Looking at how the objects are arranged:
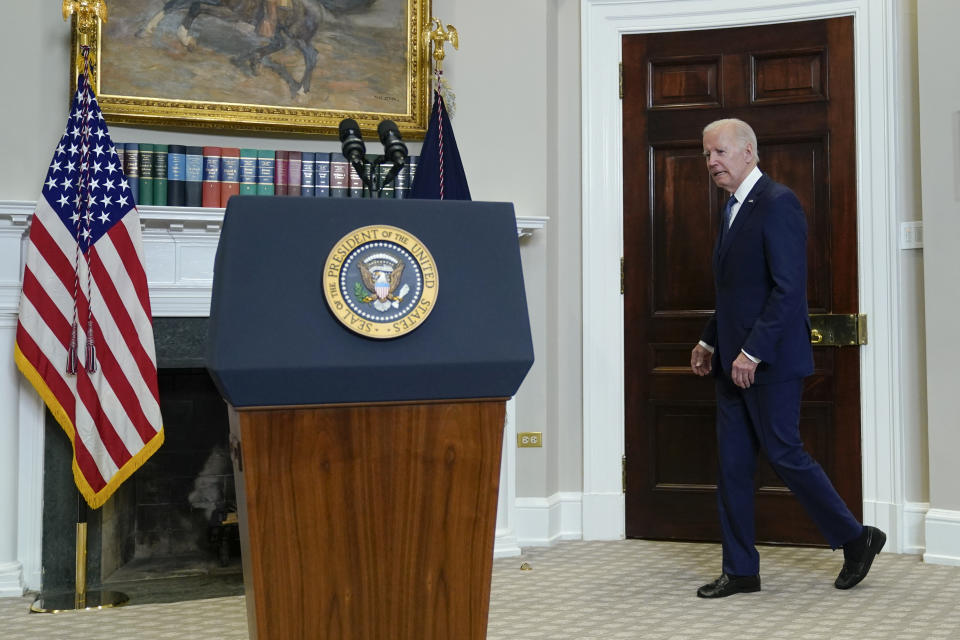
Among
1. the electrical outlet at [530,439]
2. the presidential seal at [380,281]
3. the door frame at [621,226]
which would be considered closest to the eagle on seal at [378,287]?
the presidential seal at [380,281]

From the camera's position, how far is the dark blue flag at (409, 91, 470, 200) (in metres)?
4.07

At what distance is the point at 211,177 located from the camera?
13.1 ft

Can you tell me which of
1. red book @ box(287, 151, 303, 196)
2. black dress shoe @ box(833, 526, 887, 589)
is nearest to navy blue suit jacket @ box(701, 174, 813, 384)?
black dress shoe @ box(833, 526, 887, 589)

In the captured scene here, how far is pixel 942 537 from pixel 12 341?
3.75 meters

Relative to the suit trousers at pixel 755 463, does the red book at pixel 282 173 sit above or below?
above

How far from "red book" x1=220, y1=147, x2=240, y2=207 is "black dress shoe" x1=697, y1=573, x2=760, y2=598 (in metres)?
2.41

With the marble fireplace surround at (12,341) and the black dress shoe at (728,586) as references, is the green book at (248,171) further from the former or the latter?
the black dress shoe at (728,586)

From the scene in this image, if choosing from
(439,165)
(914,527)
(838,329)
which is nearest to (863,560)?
(914,527)

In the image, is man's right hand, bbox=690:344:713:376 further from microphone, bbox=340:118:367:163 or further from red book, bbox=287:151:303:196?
microphone, bbox=340:118:367:163

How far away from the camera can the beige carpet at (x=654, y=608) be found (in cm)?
304

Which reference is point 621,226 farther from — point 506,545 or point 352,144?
point 352,144

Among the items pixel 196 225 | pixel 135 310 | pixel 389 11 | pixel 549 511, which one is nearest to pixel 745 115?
pixel 389 11

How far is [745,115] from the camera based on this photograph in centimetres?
454

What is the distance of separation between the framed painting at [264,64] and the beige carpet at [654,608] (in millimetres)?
Answer: 1951
